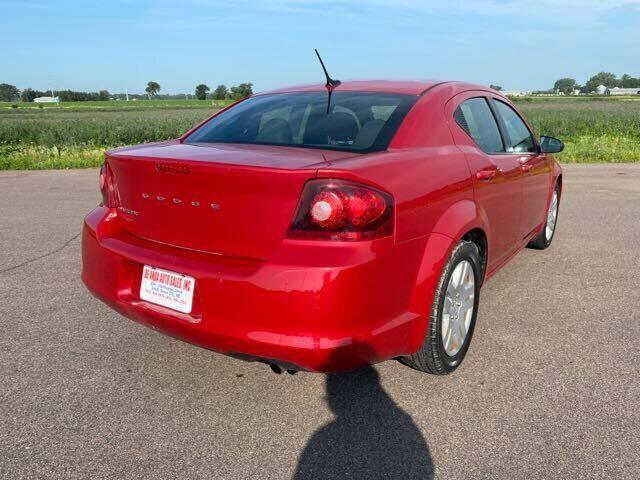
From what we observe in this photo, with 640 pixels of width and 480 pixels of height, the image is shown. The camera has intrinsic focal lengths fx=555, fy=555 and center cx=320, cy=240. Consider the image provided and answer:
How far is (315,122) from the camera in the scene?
2.99 meters

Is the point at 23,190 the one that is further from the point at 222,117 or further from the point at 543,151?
the point at 543,151

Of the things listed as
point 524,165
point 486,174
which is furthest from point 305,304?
point 524,165

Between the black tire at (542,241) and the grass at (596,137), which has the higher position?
the grass at (596,137)

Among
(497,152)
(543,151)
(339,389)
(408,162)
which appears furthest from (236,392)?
(543,151)

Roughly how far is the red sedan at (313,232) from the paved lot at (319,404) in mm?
321

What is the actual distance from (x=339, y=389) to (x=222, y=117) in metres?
1.84

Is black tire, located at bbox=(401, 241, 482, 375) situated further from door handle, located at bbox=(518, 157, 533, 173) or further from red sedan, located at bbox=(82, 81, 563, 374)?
door handle, located at bbox=(518, 157, 533, 173)

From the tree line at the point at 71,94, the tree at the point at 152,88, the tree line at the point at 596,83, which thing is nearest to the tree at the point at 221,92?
the tree line at the point at 71,94

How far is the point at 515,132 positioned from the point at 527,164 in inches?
12.5

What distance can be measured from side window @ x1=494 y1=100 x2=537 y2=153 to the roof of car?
82cm

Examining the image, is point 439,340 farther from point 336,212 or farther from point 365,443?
point 336,212

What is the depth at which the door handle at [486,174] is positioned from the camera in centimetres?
307

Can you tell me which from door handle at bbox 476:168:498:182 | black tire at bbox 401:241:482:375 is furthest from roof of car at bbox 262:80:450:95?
black tire at bbox 401:241:482:375

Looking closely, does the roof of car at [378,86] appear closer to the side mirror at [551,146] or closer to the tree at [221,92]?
the side mirror at [551,146]
